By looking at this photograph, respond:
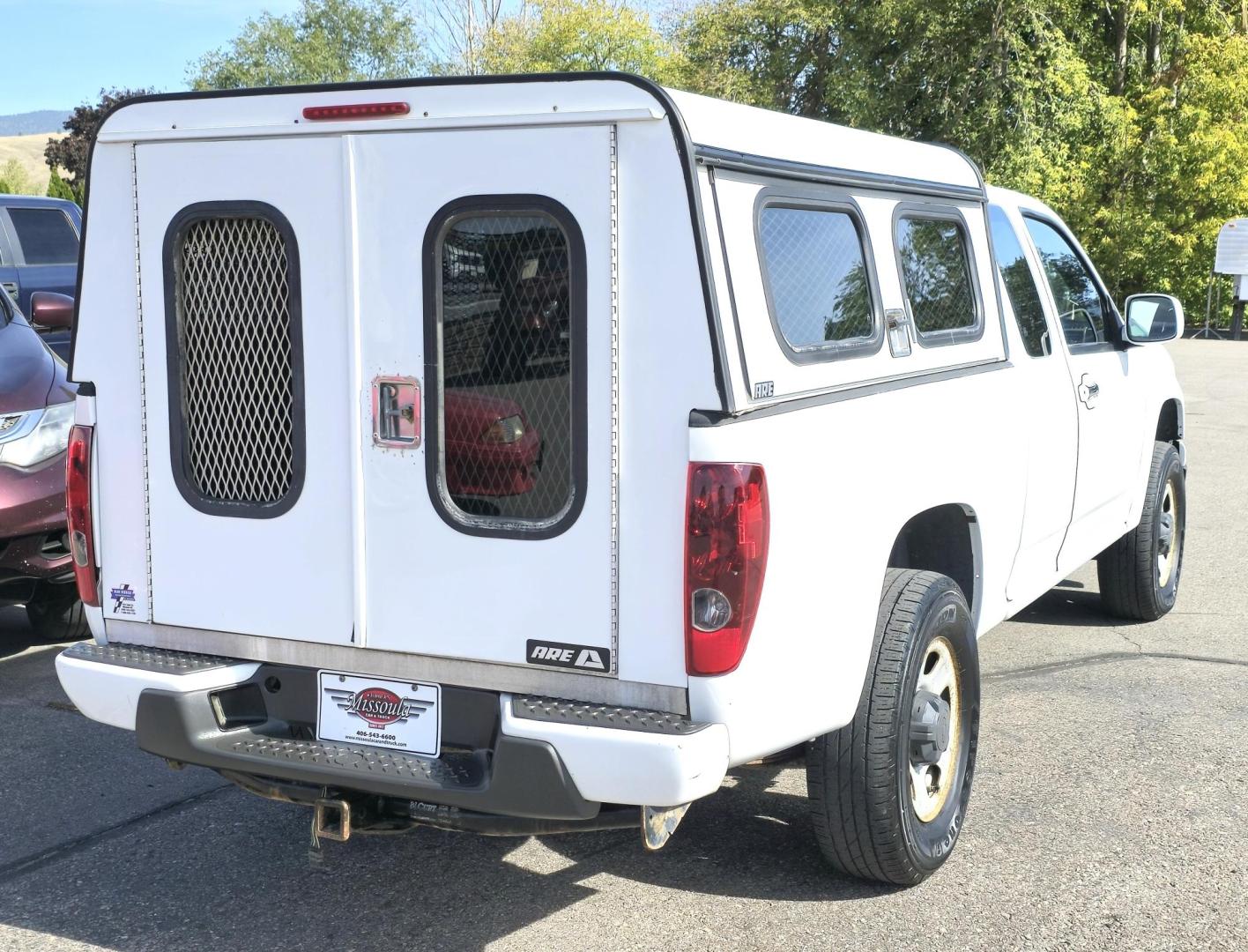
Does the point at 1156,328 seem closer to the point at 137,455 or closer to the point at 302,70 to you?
the point at 137,455

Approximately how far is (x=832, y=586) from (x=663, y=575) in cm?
49

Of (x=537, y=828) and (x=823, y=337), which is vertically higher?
(x=823, y=337)

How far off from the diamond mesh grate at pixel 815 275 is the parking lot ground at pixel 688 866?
1582mm

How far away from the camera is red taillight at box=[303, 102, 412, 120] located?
3.12m

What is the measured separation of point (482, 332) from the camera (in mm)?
3176

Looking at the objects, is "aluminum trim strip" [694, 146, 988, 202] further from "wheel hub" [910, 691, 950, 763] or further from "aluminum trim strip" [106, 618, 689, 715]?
"wheel hub" [910, 691, 950, 763]

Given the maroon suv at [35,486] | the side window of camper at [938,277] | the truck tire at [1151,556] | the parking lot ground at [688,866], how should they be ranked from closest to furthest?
the parking lot ground at [688,866], the side window of camper at [938,277], the maroon suv at [35,486], the truck tire at [1151,556]

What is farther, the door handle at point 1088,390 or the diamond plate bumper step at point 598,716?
the door handle at point 1088,390

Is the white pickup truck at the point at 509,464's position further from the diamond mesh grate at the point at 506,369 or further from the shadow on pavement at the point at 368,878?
the shadow on pavement at the point at 368,878

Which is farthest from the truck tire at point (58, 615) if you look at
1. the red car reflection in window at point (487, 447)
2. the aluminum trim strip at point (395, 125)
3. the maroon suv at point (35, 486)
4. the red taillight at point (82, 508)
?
the red car reflection in window at point (487, 447)

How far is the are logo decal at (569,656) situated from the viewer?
10.0 ft

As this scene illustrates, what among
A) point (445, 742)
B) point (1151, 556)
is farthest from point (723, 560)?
point (1151, 556)

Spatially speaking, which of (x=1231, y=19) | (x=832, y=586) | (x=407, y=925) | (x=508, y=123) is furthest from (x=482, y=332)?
(x=1231, y=19)

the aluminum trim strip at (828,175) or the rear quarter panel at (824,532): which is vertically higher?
the aluminum trim strip at (828,175)
